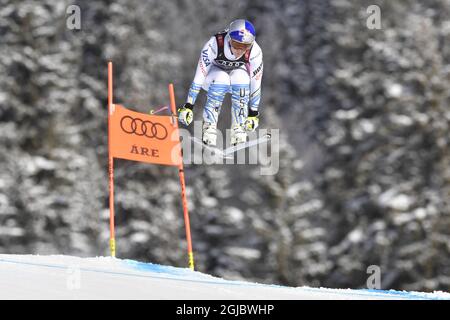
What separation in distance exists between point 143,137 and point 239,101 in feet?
8.09

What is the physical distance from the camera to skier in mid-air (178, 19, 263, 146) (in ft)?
39.1

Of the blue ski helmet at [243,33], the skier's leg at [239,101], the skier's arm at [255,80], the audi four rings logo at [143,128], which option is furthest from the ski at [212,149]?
the blue ski helmet at [243,33]

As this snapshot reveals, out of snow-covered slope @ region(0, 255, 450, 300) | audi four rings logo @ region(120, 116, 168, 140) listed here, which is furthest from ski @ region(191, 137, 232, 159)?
snow-covered slope @ region(0, 255, 450, 300)

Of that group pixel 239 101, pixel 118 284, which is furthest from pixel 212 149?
pixel 118 284

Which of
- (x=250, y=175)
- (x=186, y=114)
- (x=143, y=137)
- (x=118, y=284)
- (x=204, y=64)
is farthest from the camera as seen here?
(x=250, y=175)

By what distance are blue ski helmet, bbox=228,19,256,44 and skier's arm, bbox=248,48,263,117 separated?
2.33 feet

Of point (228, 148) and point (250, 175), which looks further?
point (250, 175)

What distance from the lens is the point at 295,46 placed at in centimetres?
6272

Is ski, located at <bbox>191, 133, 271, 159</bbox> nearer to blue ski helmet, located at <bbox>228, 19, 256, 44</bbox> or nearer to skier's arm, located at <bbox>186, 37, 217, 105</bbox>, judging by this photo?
skier's arm, located at <bbox>186, 37, 217, 105</bbox>

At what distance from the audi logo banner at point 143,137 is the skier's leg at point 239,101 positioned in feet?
5.96

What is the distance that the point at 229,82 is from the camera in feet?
40.6

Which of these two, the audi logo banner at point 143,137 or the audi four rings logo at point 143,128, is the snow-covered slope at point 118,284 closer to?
the audi logo banner at point 143,137

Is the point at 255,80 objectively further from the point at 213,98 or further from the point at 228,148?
the point at 228,148

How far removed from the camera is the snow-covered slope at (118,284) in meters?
10.5
